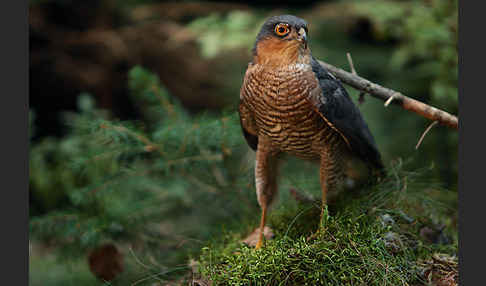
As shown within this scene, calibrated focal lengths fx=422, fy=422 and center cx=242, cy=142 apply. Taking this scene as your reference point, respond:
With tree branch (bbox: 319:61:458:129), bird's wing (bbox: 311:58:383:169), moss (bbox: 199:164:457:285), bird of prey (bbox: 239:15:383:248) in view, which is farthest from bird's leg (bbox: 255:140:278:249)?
tree branch (bbox: 319:61:458:129)

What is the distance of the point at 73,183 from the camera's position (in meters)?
3.58

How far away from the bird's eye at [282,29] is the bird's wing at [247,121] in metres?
0.28

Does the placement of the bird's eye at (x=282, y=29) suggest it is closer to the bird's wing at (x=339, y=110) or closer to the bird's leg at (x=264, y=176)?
the bird's wing at (x=339, y=110)

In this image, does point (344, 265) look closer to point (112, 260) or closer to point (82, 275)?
point (112, 260)

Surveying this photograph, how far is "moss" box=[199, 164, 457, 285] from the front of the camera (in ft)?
5.66

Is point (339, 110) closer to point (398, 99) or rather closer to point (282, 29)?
point (398, 99)

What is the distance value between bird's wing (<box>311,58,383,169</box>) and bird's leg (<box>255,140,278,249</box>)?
371 mm

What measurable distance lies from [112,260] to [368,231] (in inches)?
66.2

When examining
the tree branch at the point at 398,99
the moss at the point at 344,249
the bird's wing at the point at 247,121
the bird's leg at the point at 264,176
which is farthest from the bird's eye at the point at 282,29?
the moss at the point at 344,249

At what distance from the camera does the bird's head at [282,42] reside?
175 centimetres

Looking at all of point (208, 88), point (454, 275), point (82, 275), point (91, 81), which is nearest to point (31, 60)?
point (91, 81)

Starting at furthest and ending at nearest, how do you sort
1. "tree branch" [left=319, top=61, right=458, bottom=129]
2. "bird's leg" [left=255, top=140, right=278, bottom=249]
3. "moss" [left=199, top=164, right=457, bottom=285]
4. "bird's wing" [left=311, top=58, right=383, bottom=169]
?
"bird's leg" [left=255, top=140, right=278, bottom=249]
"tree branch" [left=319, top=61, right=458, bottom=129]
"bird's wing" [left=311, top=58, right=383, bottom=169]
"moss" [left=199, top=164, right=457, bottom=285]

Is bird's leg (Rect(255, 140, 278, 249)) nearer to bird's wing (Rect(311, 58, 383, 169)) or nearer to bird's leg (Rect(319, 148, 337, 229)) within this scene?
bird's leg (Rect(319, 148, 337, 229))

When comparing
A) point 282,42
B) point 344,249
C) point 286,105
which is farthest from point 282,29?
point 344,249
